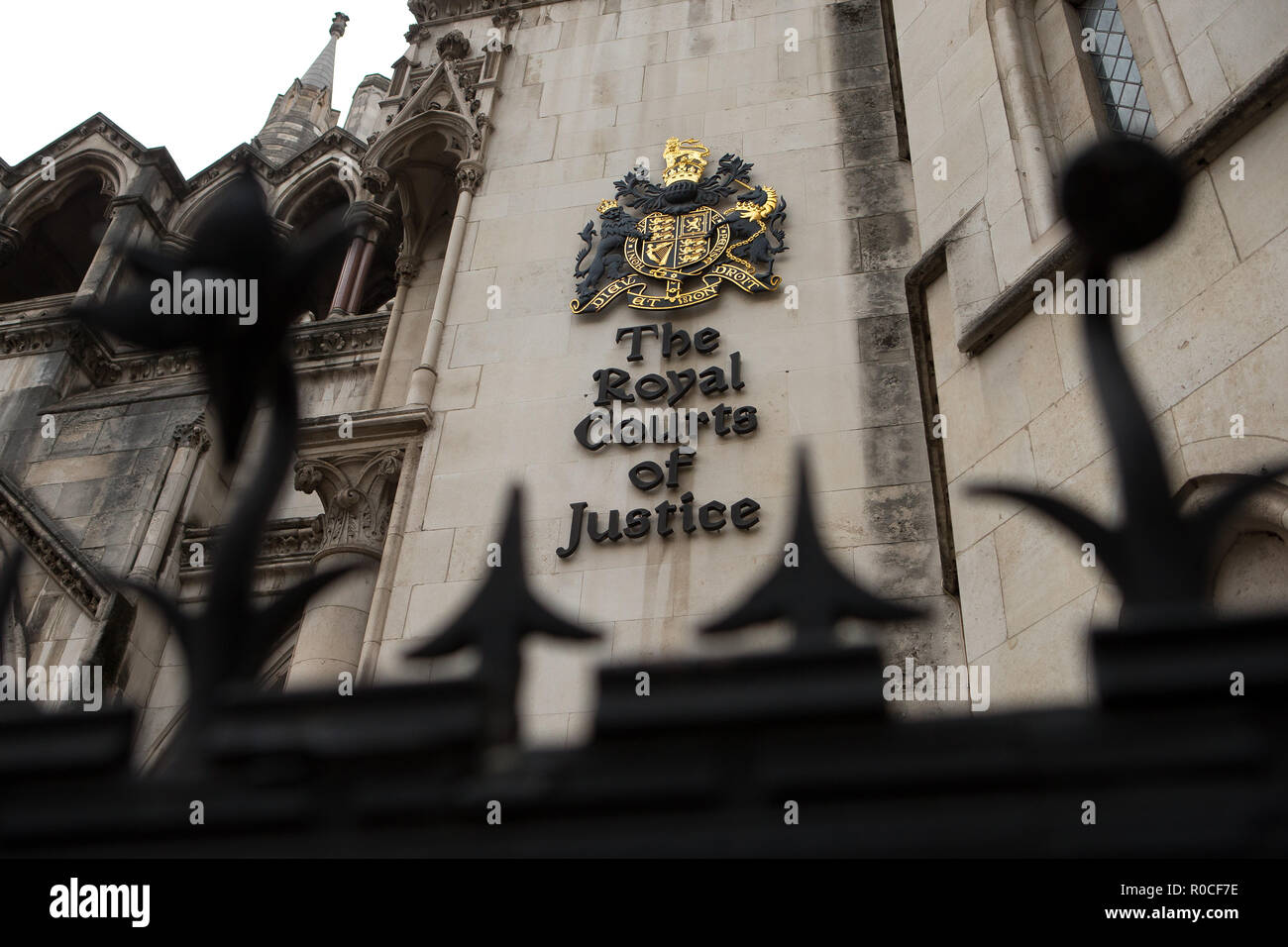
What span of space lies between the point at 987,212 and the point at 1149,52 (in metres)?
1.36

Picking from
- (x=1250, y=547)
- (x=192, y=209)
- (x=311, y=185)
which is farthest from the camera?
(x=311, y=185)

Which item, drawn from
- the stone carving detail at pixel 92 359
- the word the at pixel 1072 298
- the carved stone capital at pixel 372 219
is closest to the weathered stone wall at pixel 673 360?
the carved stone capital at pixel 372 219

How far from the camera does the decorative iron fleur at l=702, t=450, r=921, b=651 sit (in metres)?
2.33

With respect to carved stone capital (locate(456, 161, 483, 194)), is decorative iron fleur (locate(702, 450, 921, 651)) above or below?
below

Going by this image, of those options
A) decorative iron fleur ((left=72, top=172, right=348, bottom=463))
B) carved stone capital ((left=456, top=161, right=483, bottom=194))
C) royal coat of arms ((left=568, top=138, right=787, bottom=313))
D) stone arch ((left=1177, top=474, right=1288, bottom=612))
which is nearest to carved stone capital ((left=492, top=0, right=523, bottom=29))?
carved stone capital ((left=456, top=161, right=483, bottom=194))

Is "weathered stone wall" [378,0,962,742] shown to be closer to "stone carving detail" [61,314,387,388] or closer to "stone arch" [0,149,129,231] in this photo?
"stone carving detail" [61,314,387,388]

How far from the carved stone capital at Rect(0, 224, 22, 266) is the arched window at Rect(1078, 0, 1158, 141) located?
16409mm

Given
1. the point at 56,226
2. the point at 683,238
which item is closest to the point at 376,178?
the point at 683,238

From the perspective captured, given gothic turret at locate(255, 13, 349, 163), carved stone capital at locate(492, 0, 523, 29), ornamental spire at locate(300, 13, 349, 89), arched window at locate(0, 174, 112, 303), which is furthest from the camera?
ornamental spire at locate(300, 13, 349, 89)

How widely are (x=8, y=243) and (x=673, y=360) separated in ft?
43.9

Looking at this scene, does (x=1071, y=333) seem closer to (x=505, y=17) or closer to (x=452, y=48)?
(x=452, y=48)

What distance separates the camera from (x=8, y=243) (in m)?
17.9

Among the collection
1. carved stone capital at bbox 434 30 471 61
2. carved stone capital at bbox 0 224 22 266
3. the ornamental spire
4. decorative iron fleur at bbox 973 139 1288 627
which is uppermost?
the ornamental spire
